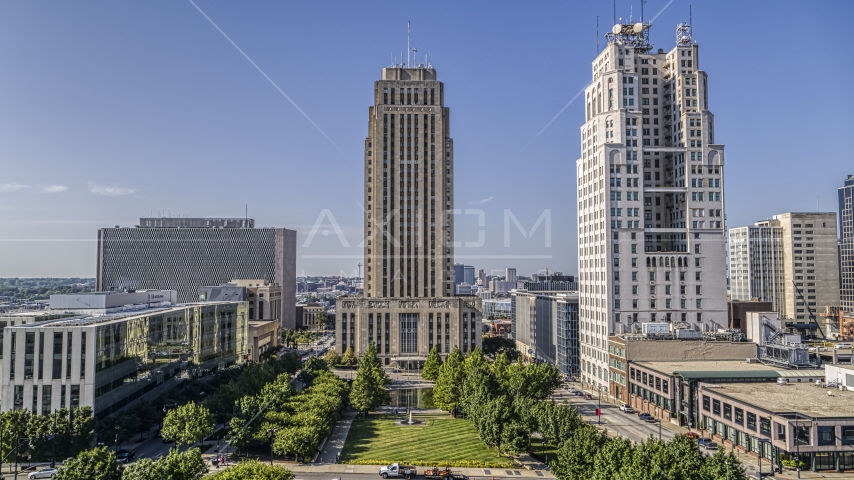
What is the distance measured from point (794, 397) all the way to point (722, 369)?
46.0ft

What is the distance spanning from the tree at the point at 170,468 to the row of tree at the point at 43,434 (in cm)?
2033

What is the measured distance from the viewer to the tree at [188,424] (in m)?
54.4

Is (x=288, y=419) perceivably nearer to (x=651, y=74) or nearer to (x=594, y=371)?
(x=594, y=371)

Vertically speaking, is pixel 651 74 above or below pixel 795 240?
above

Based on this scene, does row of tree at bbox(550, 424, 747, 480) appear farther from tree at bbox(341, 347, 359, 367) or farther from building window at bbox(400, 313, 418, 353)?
building window at bbox(400, 313, 418, 353)

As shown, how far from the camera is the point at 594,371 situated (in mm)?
99750

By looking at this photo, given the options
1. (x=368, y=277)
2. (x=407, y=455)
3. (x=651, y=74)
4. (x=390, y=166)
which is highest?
(x=651, y=74)

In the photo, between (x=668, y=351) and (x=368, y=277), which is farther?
(x=368, y=277)

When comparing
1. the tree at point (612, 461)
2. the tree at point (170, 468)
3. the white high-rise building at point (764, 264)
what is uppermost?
the white high-rise building at point (764, 264)

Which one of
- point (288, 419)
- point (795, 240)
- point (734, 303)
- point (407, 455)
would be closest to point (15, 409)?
point (288, 419)

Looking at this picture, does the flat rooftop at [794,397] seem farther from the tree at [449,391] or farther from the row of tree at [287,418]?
the row of tree at [287,418]

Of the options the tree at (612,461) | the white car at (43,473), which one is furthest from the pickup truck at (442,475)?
the white car at (43,473)

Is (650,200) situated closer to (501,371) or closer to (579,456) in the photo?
(501,371)

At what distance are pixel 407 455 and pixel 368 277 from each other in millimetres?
78503
